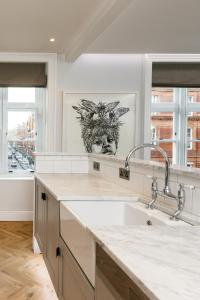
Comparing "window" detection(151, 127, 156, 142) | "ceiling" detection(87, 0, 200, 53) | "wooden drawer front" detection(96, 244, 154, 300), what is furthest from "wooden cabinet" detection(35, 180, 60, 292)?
"window" detection(151, 127, 156, 142)

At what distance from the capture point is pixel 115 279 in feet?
A: 2.87

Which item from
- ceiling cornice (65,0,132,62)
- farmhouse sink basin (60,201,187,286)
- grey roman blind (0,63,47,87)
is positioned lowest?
farmhouse sink basin (60,201,187,286)

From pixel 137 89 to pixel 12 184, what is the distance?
7.71 ft

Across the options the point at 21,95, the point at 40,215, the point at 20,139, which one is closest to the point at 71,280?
the point at 40,215

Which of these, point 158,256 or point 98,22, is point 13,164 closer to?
point 98,22

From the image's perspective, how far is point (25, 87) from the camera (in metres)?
4.85

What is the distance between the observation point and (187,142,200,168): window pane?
5375 mm

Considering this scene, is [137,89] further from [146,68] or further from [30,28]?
[30,28]

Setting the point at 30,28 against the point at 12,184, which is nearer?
the point at 30,28

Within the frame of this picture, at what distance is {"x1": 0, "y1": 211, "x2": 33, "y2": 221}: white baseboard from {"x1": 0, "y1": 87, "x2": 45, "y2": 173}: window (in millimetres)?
663

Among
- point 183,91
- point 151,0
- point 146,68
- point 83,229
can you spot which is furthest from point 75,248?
point 183,91

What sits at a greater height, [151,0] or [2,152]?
[151,0]

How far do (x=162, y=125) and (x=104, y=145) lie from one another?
1.13 m

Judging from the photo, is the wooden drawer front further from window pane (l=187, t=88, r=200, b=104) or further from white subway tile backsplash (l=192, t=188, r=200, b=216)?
window pane (l=187, t=88, r=200, b=104)
